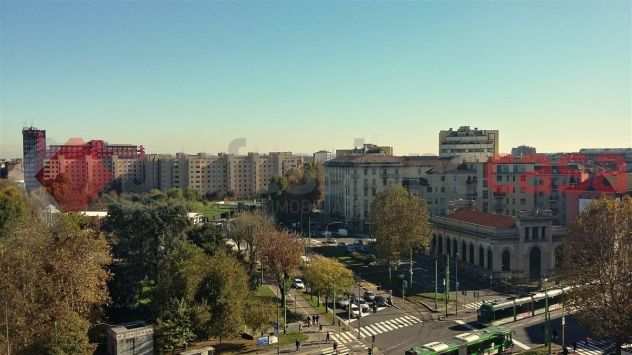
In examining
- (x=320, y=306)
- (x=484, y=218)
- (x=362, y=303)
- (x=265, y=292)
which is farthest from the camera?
(x=484, y=218)

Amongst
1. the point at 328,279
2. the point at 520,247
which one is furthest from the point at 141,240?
the point at 520,247

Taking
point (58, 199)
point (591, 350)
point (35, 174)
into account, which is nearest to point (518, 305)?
point (591, 350)

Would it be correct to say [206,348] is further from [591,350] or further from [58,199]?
[58,199]

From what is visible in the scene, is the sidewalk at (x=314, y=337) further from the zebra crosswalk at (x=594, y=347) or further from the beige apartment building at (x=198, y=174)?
the beige apartment building at (x=198, y=174)

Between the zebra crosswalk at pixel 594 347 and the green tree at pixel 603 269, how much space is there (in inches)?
178

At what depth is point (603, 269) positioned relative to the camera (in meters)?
39.1

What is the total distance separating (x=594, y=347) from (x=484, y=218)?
29346 millimetres

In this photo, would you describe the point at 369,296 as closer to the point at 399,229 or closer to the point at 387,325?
the point at 387,325

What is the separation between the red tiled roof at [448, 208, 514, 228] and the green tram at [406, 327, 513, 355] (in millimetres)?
26213

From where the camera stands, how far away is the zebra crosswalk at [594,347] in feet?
141

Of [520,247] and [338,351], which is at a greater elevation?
[520,247]

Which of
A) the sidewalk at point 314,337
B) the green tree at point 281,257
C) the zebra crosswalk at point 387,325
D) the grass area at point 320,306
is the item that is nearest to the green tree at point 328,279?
the grass area at point 320,306

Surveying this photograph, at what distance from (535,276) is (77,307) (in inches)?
2007

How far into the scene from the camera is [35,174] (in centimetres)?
17962
